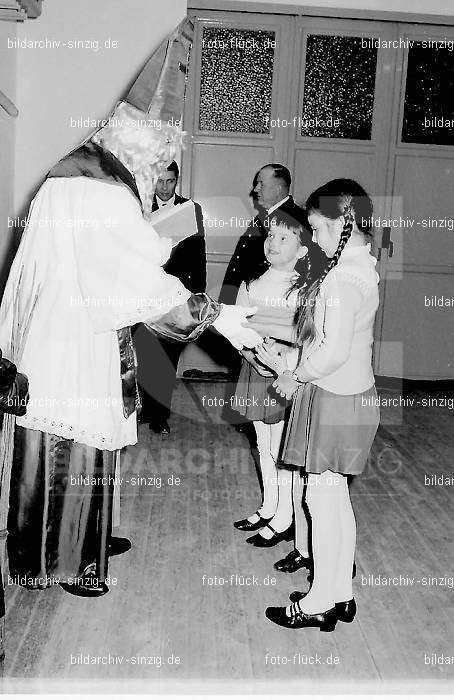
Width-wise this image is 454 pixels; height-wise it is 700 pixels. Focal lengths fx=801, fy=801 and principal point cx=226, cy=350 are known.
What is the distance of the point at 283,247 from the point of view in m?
2.82

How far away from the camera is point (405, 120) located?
19.2ft

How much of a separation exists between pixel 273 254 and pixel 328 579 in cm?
114

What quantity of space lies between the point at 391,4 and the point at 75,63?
2.29 m

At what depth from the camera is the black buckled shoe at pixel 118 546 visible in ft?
9.43

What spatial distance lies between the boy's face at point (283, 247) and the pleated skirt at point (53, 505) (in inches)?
35.9

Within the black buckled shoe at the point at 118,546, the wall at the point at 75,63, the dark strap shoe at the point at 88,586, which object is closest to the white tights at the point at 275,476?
the black buckled shoe at the point at 118,546

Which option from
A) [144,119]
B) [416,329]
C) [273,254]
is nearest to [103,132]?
[144,119]

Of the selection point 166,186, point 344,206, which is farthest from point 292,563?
point 166,186

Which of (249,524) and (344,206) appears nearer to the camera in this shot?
(344,206)

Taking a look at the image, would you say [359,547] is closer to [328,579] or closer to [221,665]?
[328,579]

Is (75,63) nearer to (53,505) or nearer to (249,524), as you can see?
(249,524)

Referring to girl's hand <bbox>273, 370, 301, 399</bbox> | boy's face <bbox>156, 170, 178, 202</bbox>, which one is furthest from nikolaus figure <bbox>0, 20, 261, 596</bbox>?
boy's face <bbox>156, 170, 178, 202</bbox>

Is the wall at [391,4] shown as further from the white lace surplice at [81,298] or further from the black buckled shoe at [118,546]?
the black buckled shoe at [118,546]

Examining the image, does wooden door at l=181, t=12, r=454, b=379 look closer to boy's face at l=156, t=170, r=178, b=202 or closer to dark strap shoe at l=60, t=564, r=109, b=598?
boy's face at l=156, t=170, r=178, b=202
